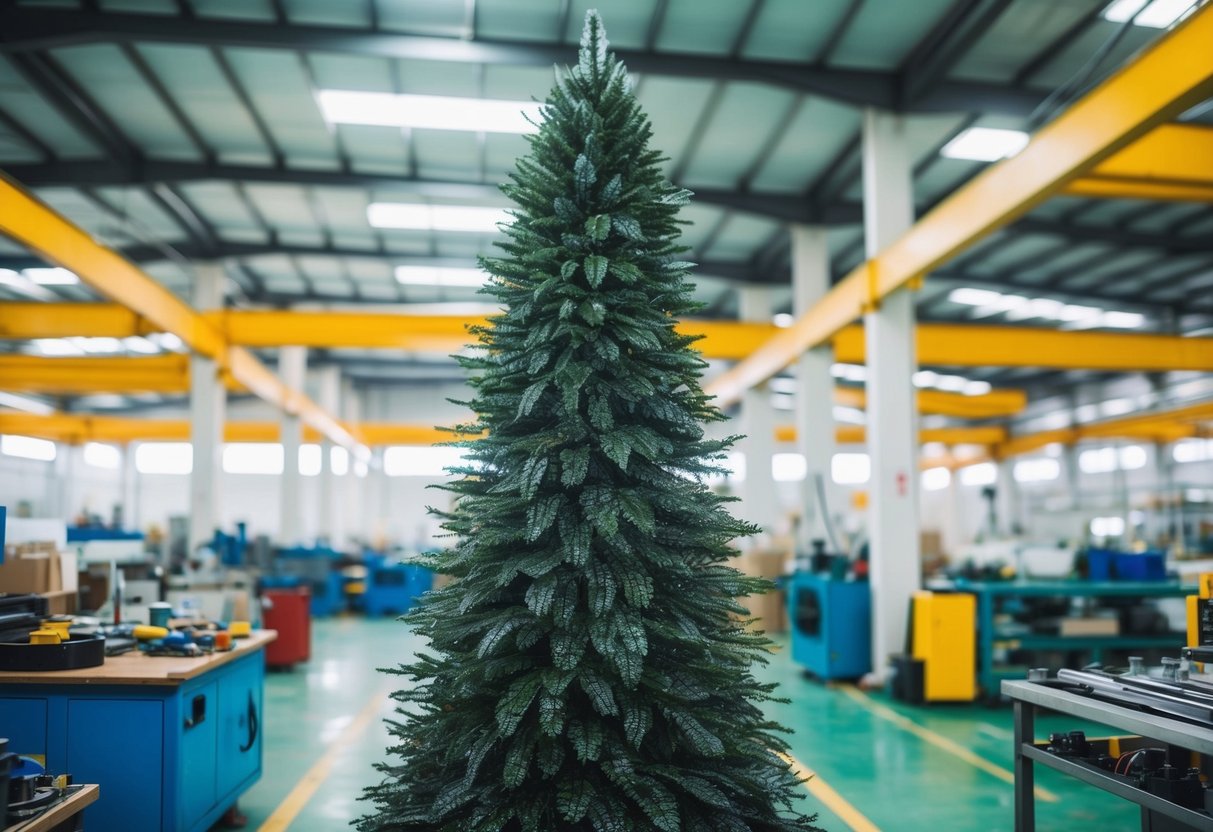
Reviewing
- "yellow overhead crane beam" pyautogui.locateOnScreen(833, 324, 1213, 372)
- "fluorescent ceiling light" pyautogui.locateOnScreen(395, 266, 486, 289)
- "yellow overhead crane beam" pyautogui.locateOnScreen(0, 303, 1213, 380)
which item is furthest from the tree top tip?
"fluorescent ceiling light" pyautogui.locateOnScreen(395, 266, 486, 289)

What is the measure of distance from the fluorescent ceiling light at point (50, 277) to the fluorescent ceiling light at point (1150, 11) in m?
14.6

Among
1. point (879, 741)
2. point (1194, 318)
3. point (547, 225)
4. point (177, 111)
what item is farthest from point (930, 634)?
point (1194, 318)

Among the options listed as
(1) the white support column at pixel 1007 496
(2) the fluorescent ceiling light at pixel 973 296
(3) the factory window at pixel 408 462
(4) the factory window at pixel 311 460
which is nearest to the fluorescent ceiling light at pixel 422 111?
(2) the fluorescent ceiling light at pixel 973 296

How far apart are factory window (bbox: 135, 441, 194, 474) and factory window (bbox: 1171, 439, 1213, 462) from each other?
88.3 ft

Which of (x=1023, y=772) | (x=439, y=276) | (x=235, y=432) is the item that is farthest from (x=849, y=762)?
(x=235, y=432)

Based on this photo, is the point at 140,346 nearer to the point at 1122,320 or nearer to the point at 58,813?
the point at 58,813

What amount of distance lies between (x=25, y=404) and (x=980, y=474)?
27.4 metres

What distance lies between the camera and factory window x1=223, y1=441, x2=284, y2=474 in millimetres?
27469

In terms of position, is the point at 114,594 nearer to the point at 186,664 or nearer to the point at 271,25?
the point at 186,664

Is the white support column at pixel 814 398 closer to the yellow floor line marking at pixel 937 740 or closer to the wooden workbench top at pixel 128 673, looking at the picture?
the yellow floor line marking at pixel 937 740

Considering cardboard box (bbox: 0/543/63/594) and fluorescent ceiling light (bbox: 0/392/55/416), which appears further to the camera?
fluorescent ceiling light (bbox: 0/392/55/416)

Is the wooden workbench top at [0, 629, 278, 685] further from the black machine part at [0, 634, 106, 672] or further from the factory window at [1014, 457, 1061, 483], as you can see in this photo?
the factory window at [1014, 457, 1061, 483]

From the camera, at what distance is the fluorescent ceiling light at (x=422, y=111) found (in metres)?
9.80

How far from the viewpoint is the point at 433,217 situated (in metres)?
13.2
